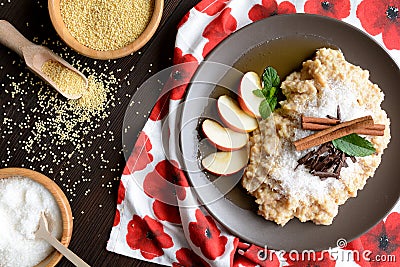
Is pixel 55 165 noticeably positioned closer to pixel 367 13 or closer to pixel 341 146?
pixel 341 146

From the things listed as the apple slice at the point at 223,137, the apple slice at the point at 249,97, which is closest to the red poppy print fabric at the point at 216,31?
the apple slice at the point at 249,97

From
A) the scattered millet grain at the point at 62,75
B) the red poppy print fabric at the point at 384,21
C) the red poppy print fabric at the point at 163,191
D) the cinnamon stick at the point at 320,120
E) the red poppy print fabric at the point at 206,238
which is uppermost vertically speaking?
the red poppy print fabric at the point at 384,21

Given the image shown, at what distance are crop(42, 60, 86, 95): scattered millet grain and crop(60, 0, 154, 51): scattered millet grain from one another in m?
0.18

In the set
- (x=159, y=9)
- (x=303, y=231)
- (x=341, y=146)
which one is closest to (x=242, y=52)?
(x=159, y=9)

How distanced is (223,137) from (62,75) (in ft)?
2.75

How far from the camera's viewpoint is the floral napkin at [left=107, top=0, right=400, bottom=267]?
8.45 ft

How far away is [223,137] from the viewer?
2541 mm

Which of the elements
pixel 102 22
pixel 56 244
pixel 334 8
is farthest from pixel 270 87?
pixel 56 244

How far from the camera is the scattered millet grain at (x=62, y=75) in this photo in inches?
102

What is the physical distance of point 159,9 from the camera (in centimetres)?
252

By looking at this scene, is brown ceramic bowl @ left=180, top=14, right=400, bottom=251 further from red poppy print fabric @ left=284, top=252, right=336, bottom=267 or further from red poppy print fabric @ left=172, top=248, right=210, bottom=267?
red poppy print fabric @ left=172, top=248, right=210, bottom=267

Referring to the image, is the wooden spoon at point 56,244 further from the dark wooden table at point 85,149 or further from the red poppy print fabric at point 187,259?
the red poppy print fabric at point 187,259

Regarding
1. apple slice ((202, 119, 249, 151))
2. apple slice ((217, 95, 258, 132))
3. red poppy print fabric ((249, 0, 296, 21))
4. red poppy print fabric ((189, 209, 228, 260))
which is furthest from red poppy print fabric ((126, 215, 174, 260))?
red poppy print fabric ((249, 0, 296, 21))

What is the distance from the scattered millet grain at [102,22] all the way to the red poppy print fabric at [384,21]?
3.70 feet
